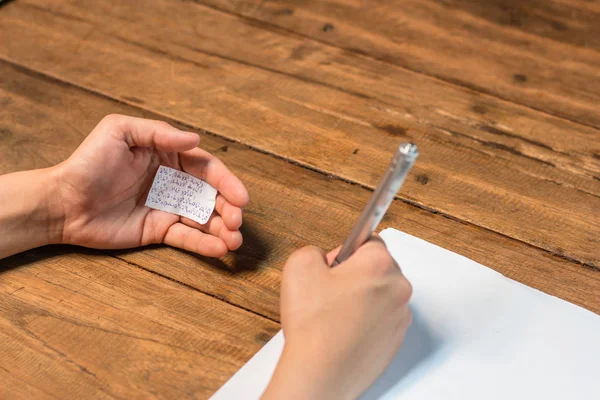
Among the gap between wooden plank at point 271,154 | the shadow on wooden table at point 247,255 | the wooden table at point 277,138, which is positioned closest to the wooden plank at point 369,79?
the wooden table at point 277,138

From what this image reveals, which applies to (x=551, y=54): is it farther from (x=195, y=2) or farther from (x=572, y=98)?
(x=195, y=2)

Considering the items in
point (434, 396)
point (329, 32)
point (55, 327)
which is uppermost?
point (329, 32)

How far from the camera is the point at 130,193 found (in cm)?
72

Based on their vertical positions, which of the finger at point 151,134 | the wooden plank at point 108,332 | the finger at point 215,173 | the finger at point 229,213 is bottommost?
the wooden plank at point 108,332

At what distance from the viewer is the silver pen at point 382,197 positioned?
0.48 meters

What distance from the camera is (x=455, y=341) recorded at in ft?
2.05

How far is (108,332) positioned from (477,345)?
0.35 m

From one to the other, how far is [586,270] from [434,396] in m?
0.25

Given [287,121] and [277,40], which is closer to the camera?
[287,121]

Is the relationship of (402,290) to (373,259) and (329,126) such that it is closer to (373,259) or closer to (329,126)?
(373,259)

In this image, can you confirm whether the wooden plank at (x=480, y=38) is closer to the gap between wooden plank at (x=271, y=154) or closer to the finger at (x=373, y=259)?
the gap between wooden plank at (x=271, y=154)

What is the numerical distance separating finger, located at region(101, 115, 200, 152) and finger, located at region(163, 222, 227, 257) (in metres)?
0.09

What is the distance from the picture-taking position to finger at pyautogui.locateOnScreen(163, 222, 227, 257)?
685 millimetres

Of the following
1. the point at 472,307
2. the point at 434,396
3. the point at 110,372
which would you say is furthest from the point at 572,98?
the point at 110,372
